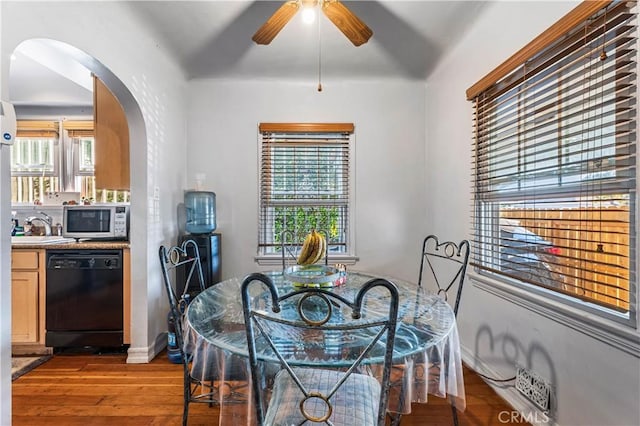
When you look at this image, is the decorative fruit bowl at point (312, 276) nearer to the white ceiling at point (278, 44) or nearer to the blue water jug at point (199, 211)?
the blue water jug at point (199, 211)

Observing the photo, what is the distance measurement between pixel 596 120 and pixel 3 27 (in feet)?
8.54

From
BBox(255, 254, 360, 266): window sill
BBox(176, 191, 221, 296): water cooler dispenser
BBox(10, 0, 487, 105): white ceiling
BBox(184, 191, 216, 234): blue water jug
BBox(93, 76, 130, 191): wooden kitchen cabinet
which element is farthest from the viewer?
BBox(255, 254, 360, 266): window sill

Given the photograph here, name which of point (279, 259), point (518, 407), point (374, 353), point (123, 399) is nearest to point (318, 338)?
point (374, 353)

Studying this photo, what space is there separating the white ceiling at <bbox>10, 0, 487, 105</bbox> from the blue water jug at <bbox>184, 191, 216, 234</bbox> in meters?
1.20

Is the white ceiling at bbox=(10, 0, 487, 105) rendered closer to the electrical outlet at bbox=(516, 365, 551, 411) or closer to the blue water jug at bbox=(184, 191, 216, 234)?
the blue water jug at bbox=(184, 191, 216, 234)

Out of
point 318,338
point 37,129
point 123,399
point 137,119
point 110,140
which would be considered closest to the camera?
point 318,338

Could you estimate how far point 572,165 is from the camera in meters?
1.42

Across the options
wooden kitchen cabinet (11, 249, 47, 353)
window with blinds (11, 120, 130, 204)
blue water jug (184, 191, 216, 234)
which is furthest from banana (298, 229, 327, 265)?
window with blinds (11, 120, 130, 204)

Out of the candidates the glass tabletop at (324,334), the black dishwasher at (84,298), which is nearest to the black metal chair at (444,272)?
the glass tabletop at (324,334)

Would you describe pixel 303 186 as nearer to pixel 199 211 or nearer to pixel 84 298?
pixel 199 211

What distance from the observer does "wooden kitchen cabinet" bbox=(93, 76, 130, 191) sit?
2559mm

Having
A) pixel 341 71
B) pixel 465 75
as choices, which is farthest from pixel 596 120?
pixel 341 71

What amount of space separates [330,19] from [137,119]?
1.64 metres

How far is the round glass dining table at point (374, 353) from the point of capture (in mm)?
1023
